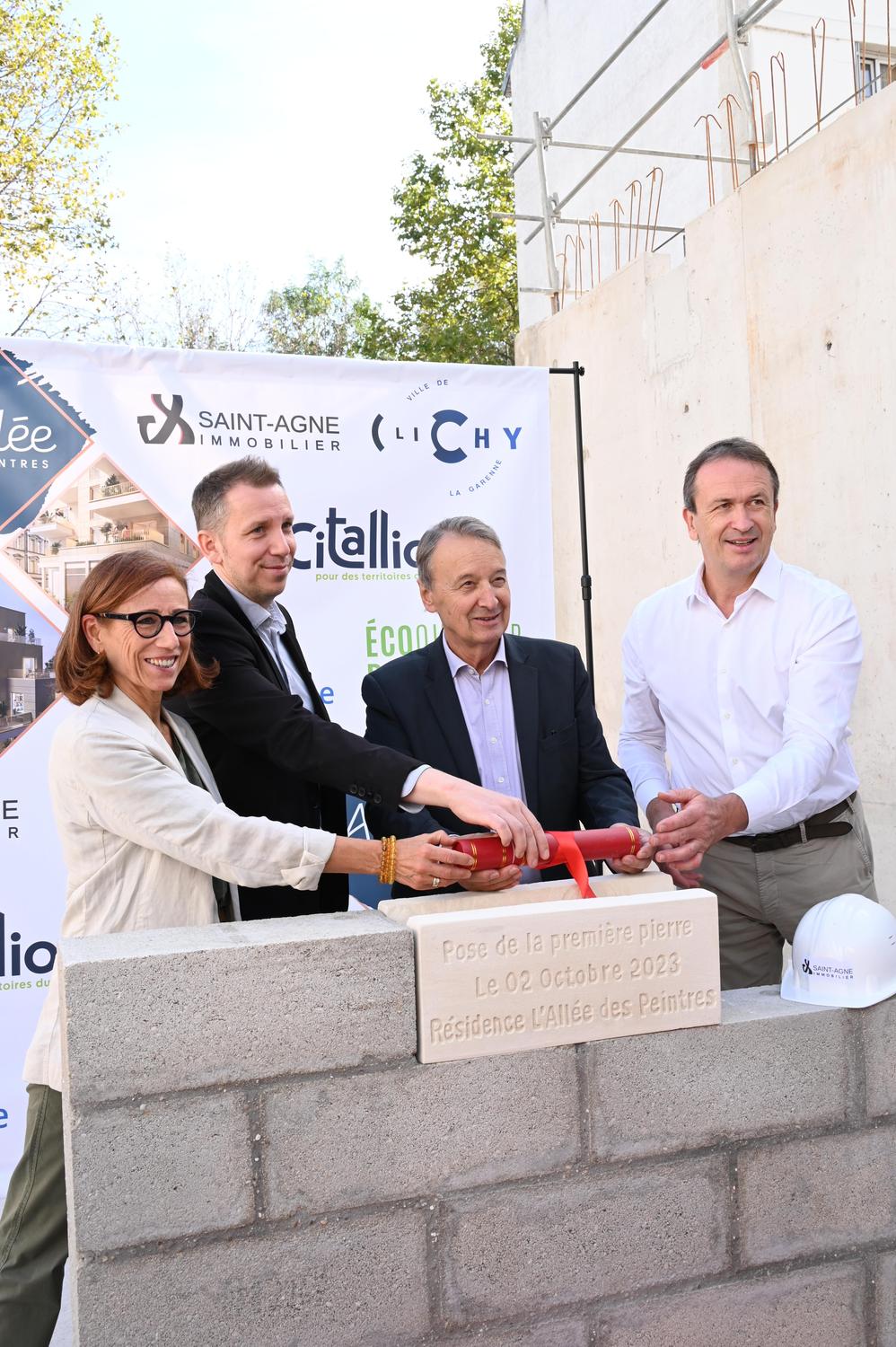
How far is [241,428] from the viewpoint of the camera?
3.99 m

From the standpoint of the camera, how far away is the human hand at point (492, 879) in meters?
2.11

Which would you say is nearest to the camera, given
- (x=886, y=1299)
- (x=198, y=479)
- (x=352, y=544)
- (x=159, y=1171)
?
(x=159, y=1171)

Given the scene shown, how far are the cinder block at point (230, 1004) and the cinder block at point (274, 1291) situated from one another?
0.25m

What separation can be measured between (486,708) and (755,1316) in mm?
1314

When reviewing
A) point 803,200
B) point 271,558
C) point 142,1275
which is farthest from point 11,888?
point 803,200

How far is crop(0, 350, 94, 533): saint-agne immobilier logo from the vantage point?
3.72m

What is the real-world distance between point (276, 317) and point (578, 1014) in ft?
91.6

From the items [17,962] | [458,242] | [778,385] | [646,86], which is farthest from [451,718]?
[458,242]

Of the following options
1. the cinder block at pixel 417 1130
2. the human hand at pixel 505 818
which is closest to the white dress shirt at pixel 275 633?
the human hand at pixel 505 818

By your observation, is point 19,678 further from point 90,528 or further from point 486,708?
point 486,708

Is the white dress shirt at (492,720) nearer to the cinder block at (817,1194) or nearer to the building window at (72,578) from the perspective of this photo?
the cinder block at (817,1194)

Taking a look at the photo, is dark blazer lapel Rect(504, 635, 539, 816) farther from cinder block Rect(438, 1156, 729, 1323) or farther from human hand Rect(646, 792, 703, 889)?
cinder block Rect(438, 1156, 729, 1323)

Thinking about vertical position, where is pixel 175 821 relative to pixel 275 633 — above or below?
below

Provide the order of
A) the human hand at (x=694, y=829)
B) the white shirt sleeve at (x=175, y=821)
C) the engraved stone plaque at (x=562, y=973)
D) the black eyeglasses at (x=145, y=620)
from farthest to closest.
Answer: the human hand at (x=694, y=829), the black eyeglasses at (x=145, y=620), the white shirt sleeve at (x=175, y=821), the engraved stone plaque at (x=562, y=973)
